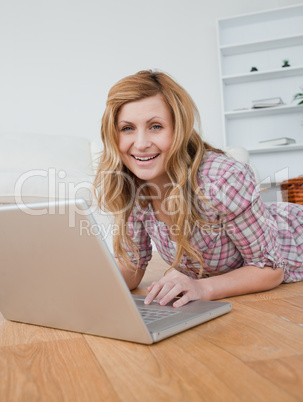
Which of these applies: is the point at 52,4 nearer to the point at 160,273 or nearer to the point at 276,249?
the point at 160,273

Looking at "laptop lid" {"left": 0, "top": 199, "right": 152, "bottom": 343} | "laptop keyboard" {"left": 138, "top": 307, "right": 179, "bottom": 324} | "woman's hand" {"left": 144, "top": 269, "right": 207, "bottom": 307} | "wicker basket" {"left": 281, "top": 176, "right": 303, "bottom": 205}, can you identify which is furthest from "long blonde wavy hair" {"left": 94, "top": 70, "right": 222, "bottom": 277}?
"wicker basket" {"left": 281, "top": 176, "right": 303, "bottom": 205}

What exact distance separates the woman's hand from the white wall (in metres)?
3.70

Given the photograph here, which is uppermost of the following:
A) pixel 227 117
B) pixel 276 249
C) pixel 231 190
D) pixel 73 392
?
pixel 227 117

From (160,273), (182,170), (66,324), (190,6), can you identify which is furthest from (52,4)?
(66,324)

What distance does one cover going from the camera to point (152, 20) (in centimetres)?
471

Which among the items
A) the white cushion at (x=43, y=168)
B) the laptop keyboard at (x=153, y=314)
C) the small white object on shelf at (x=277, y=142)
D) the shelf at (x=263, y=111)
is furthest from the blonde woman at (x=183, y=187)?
the shelf at (x=263, y=111)

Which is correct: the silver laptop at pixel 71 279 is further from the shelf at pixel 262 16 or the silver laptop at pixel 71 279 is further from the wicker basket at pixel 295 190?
the shelf at pixel 262 16

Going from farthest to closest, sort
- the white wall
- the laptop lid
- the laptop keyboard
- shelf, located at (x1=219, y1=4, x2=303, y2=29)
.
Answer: the white wall → shelf, located at (x1=219, y1=4, x2=303, y2=29) → the laptop keyboard → the laptop lid

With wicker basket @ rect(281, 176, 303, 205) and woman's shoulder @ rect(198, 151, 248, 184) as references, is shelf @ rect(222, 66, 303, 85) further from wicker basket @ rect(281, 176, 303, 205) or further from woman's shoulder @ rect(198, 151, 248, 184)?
woman's shoulder @ rect(198, 151, 248, 184)

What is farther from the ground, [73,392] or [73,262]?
[73,262]

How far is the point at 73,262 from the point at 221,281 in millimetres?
604

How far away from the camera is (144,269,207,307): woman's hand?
103cm

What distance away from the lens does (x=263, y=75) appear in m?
4.38

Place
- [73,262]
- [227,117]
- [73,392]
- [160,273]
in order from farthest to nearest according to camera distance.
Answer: [227,117] → [160,273] → [73,262] → [73,392]
